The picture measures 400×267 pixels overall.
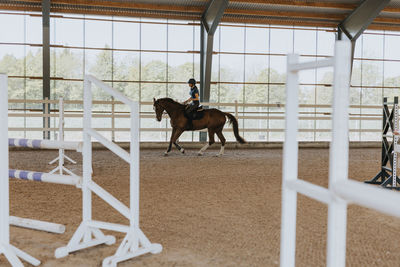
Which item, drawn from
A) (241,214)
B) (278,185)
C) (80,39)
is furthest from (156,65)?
(241,214)

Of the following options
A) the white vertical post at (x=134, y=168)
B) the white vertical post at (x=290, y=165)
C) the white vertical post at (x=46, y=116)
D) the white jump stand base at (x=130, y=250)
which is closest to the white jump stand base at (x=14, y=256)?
the white jump stand base at (x=130, y=250)

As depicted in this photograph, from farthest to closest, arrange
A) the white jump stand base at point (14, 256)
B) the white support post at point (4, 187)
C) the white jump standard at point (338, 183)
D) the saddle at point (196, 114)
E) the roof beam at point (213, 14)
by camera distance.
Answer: the roof beam at point (213, 14), the saddle at point (196, 114), the white support post at point (4, 187), the white jump stand base at point (14, 256), the white jump standard at point (338, 183)

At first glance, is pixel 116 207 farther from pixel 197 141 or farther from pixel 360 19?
pixel 360 19

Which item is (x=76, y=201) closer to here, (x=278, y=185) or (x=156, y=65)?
(x=278, y=185)

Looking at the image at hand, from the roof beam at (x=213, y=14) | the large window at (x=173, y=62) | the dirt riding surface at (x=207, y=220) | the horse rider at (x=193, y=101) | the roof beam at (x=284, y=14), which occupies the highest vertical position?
the roof beam at (x=284, y=14)

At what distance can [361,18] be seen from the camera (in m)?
16.8

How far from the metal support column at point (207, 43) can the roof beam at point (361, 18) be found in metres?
5.67

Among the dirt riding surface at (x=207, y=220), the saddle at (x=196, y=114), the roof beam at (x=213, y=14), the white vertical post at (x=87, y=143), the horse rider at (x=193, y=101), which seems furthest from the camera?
the roof beam at (x=213, y=14)

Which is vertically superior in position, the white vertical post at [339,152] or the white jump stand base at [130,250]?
the white vertical post at [339,152]

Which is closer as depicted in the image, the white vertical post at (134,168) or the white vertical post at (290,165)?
the white vertical post at (290,165)

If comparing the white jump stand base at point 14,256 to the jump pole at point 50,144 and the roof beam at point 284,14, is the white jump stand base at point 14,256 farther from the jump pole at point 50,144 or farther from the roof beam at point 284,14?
the roof beam at point 284,14

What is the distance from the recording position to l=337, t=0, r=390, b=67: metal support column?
52.3 feet

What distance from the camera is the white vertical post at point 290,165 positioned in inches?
63.5

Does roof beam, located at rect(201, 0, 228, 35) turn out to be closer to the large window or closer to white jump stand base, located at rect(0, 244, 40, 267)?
the large window
